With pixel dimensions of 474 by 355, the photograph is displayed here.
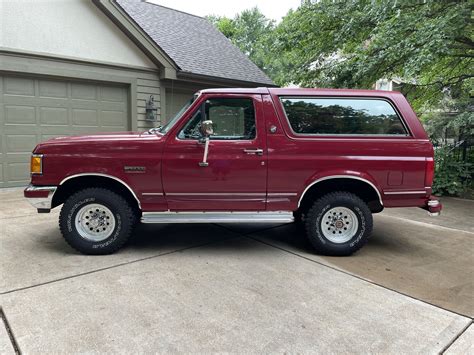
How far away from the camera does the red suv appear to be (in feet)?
12.9

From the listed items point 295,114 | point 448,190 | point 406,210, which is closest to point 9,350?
point 295,114

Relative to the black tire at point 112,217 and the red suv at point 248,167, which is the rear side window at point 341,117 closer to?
the red suv at point 248,167

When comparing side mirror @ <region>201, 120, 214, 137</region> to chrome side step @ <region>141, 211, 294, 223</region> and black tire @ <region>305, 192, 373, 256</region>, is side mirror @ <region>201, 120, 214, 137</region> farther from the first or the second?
black tire @ <region>305, 192, 373, 256</region>

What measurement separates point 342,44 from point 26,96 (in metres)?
7.45

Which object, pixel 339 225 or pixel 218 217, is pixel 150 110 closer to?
pixel 218 217

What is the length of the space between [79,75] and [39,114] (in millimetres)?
1261

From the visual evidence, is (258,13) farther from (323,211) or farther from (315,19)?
(323,211)

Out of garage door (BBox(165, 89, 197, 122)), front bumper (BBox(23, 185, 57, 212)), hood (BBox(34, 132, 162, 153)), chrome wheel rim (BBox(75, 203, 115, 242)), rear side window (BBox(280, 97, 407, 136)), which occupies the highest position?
garage door (BBox(165, 89, 197, 122))

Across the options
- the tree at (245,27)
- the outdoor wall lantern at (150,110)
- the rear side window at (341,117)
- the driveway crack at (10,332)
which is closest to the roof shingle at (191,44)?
the outdoor wall lantern at (150,110)

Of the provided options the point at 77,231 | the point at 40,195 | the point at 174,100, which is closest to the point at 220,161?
the point at 77,231

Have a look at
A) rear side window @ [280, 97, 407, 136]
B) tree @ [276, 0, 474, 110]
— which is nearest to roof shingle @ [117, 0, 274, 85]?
tree @ [276, 0, 474, 110]

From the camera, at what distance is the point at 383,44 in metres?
6.95

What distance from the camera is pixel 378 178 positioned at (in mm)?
4039

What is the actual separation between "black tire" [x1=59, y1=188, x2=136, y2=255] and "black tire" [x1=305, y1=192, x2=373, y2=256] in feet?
7.08
